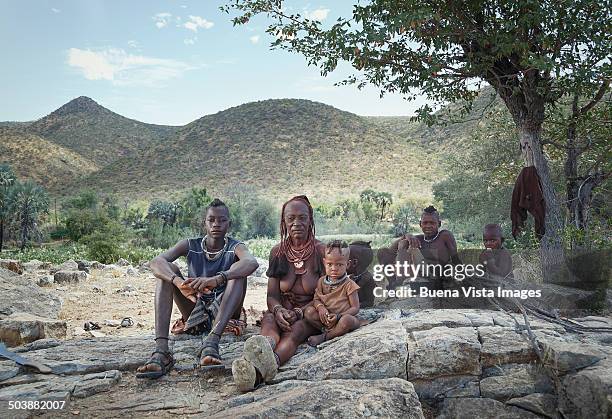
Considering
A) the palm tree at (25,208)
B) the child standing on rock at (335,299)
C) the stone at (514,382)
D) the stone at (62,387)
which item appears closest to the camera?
the stone at (514,382)

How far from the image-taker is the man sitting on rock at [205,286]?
3.52 metres

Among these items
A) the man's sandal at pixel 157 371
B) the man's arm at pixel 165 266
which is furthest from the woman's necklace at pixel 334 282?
the man's sandal at pixel 157 371

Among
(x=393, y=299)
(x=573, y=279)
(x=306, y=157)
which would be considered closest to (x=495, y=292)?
(x=393, y=299)

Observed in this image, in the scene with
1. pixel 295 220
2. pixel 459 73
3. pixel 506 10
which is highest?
pixel 506 10

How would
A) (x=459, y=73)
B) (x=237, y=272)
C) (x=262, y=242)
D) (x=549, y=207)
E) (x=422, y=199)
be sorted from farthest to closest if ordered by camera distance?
(x=422, y=199), (x=262, y=242), (x=459, y=73), (x=549, y=207), (x=237, y=272)

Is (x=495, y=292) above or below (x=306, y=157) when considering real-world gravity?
below

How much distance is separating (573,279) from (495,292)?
1.68m

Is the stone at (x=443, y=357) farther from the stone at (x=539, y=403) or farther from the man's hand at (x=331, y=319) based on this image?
the man's hand at (x=331, y=319)

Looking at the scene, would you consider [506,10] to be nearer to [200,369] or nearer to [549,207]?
[549,207]

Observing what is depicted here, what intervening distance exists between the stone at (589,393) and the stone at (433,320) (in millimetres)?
803

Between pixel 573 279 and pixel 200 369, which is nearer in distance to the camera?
pixel 200 369

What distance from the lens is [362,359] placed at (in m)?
3.15

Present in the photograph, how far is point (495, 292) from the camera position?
4887 millimetres

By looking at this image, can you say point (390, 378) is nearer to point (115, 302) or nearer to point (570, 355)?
point (570, 355)
